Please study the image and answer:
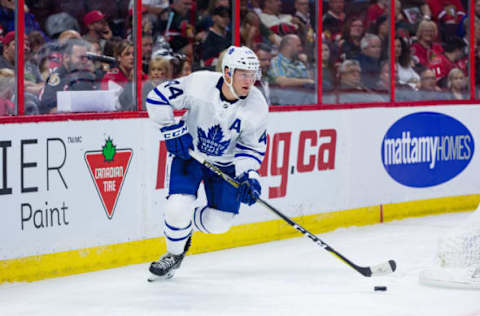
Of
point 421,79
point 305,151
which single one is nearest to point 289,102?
point 305,151

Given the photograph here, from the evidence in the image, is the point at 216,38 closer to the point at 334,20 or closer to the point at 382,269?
the point at 334,20

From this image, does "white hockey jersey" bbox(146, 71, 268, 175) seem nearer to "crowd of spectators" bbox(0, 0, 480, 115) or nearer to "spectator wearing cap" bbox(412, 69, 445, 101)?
"crowd of spectators" bbox(0, 0, 480, 115)

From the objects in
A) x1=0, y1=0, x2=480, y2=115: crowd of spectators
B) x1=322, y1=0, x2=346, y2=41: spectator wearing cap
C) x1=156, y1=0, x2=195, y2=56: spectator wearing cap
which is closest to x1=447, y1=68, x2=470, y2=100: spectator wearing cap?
x1=0, y1=0, x2=480, y2=115: crowd of spectators

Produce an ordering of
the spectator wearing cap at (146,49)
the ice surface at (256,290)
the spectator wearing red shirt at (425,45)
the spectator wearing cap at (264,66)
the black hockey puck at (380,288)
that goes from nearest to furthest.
Result: the ice surface at (256,290), the black hockey puck at (380,288), the spectator wearing cap at (146,49), the spectator wearing cap at (264,66), the spectator wearing red shirt at (425,45)

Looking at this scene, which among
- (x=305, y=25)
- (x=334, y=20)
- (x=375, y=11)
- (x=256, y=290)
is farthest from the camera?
(x=375, y=11)

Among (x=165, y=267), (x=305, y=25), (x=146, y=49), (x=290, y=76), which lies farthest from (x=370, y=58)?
(x=165, y=267)

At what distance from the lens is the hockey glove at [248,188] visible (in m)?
4.80

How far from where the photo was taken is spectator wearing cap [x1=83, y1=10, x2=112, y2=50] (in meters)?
5.36

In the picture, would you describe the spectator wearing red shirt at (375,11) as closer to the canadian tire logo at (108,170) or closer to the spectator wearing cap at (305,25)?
the spectator wearing cap at (305,25)

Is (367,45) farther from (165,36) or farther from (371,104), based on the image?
(165,36)

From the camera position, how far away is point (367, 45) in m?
7.27

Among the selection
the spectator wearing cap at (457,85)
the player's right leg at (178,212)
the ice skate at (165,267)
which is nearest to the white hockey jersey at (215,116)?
the player's right leg at (178,212)

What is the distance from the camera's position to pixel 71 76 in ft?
17.5

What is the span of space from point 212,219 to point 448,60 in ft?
11.6
